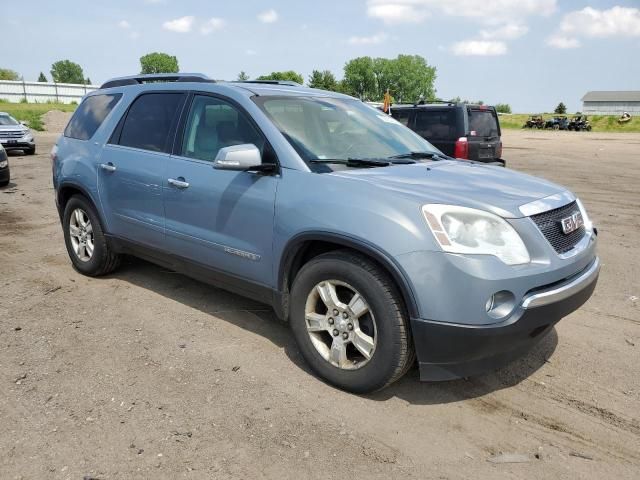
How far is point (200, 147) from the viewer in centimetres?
416

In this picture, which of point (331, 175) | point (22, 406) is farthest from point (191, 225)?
point (22, 406)

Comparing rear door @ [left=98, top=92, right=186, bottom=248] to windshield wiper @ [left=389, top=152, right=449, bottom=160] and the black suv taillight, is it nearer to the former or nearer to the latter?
windshield wiper @ [left=389, top=152, right=449, bottom=160]

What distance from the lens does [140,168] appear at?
453 cm

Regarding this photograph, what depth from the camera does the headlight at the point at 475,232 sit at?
2857mm

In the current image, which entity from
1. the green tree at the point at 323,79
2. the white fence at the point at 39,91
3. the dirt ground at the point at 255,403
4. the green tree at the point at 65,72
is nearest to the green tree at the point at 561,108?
the green tree at the point at 323,79

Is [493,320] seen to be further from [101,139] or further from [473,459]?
[101,139]

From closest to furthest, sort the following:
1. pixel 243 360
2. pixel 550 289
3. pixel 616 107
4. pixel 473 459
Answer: pixel 473 459 < pixel 550 289 < pixel 243 360 < pixel 616 107

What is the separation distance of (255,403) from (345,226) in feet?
3.80

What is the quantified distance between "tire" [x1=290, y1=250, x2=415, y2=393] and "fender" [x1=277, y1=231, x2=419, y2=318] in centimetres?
8

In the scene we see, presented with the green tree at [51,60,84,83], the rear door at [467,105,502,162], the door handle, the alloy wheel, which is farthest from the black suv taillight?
the green tree at [51,60,84,83]

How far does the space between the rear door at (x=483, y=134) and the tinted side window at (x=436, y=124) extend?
0.35m

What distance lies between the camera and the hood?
3010mm

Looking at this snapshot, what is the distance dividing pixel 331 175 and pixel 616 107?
12961 cm

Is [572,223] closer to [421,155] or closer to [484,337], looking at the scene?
[484,337]
